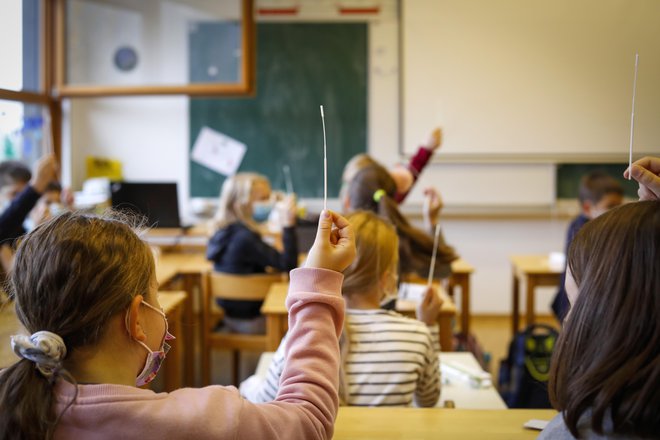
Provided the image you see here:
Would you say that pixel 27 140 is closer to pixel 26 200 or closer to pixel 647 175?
pixel 26 200

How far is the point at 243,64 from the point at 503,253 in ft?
7.42

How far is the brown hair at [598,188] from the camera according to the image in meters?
3.45

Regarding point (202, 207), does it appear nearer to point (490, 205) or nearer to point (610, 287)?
point (490, 205)

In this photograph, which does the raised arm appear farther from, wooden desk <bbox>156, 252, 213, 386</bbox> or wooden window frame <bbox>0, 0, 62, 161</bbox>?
wooden window frame <bbox>0, 0, 62, 161</bbox>

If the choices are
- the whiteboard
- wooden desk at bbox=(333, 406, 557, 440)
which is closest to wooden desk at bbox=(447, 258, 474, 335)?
the whiteboard

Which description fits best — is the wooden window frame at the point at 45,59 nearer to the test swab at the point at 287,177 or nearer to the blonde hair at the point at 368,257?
the test swab at the point at 287,177

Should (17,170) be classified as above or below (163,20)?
below

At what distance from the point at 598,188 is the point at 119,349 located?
10.2 feet

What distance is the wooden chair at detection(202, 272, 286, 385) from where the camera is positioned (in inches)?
Answer: 115

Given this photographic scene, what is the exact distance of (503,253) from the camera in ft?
15.8

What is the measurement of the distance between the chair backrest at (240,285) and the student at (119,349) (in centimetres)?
196

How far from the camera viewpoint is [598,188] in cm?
347

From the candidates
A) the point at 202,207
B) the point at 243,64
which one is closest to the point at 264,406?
the point at 243,64

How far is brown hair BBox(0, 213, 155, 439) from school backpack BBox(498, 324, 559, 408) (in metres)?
1.90
